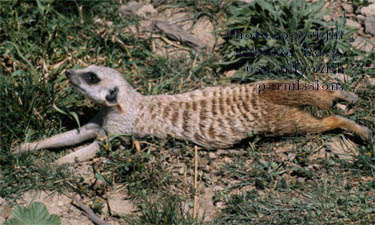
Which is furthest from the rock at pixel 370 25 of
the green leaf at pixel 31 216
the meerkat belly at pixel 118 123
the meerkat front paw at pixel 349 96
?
the green leaf at pixel 31 216

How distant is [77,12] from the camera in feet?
15.3

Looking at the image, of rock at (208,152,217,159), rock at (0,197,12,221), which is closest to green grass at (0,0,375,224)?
rock at (208,152,217,159)

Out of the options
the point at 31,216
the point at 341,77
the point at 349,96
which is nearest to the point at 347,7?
the point at 341,77

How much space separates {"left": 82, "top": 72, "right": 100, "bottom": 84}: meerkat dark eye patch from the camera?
11.8ft

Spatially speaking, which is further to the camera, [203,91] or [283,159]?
[203,91]

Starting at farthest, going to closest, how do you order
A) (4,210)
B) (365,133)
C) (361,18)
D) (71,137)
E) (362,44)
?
(361,18) < (362,44) < (71,137) < (365,133) < (4,210)

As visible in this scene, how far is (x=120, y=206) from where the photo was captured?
3.29 meters

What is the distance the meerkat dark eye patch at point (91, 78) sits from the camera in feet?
11.8

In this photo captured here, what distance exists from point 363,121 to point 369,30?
1036 millimetres

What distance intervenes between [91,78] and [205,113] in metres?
0.85

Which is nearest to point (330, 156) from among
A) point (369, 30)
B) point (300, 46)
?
point (300, 46)

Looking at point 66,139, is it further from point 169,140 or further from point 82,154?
point 169,140

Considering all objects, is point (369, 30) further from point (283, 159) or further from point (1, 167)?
point (1, 167)

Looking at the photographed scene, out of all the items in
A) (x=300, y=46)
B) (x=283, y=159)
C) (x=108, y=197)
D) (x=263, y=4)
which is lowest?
(x=108, y=197)
